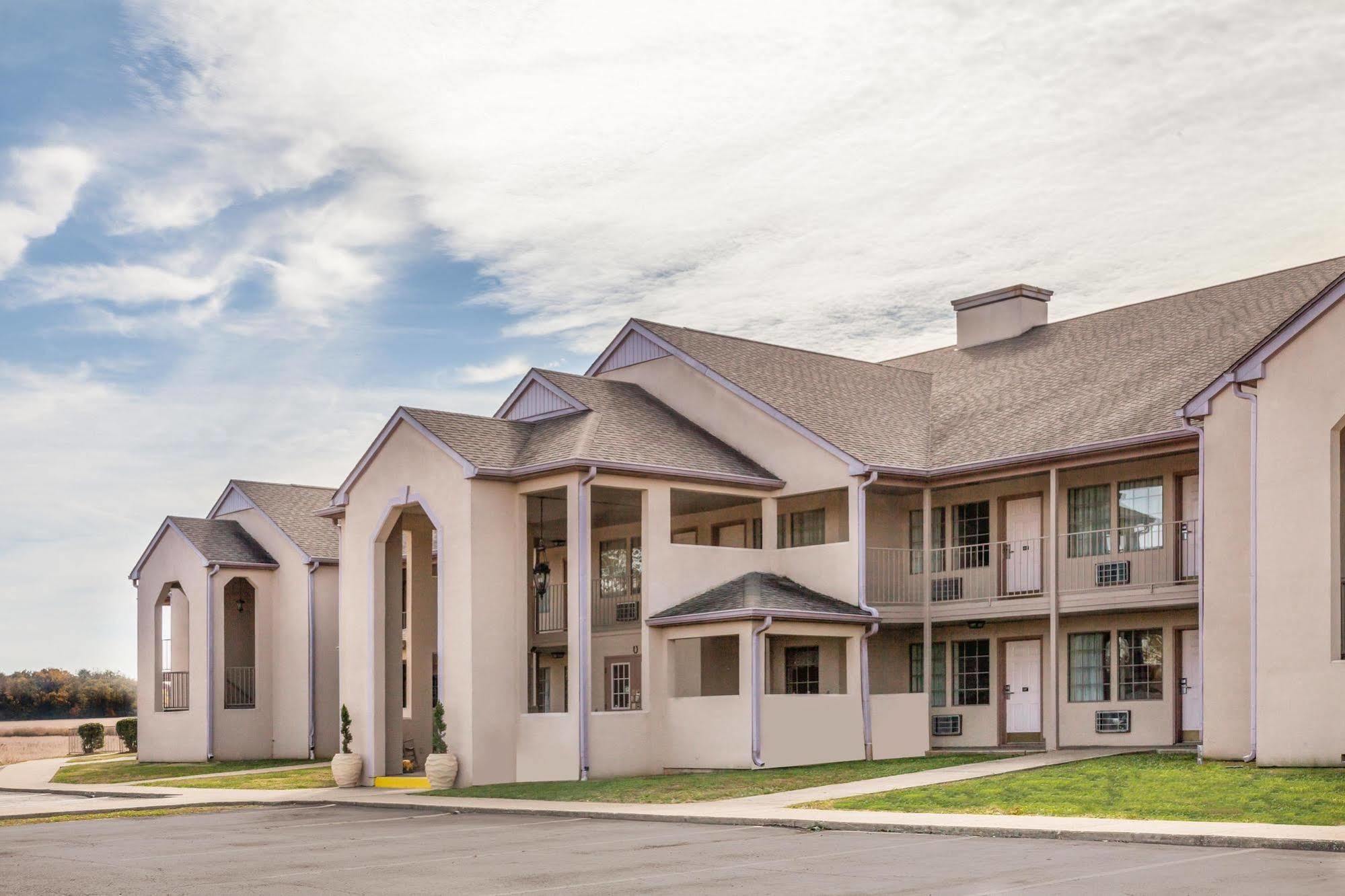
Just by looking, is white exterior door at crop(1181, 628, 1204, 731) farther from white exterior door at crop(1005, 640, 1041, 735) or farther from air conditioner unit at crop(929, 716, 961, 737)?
air conditioner unit at crop(929, 716, 961, 737)

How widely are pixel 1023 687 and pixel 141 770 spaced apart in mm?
22230

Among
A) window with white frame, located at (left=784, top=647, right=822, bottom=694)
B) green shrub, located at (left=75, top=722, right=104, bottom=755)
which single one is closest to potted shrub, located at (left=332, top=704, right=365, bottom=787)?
window with white frame, located at (left=784, top=647, right=822, bottom=694)

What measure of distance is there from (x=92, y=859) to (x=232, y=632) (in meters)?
27.2

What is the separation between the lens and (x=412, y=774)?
3075 cm

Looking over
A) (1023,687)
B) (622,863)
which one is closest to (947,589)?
(1023,687)

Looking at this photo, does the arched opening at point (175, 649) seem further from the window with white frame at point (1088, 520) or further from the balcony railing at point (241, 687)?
the window with white frame at point (1088, 520)

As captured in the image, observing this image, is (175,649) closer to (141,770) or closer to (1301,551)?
(141,770)

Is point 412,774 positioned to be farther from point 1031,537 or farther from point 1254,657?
point 1254,657

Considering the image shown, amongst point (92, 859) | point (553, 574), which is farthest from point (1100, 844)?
point (553, 574)

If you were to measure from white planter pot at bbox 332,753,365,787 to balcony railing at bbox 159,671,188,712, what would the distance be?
13.3 m

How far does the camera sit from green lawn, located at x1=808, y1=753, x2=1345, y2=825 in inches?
726

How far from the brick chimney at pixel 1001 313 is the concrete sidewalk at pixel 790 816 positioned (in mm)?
13807

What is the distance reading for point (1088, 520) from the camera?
1180 inches

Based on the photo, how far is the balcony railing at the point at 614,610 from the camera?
110 feet
